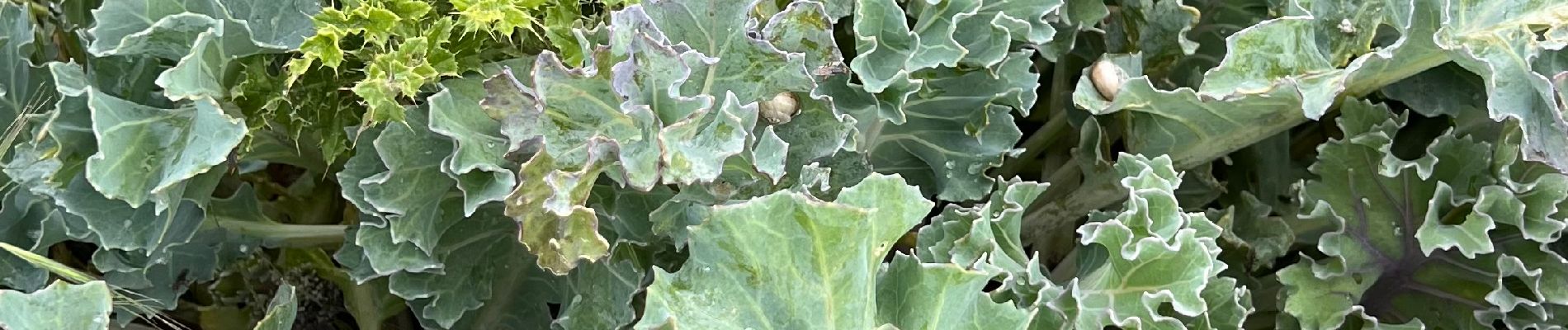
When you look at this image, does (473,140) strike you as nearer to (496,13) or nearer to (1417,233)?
(496,13)

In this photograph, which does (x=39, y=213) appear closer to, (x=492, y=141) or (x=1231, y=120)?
(x=492, y=141)

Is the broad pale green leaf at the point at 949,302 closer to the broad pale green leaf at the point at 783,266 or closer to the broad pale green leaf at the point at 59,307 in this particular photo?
the broad pale green leaf at the point at 783,266

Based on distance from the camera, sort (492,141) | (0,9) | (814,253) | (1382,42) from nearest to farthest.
Result: (814,253)
(492,141)
(0,9)
(1382,42)

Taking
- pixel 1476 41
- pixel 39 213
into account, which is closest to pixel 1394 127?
pixel 1476 41

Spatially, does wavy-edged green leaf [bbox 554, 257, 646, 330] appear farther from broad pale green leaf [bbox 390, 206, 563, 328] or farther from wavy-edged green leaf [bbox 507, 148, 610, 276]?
wavy-edged green leaf [bbox 507, 148, 610, 276]

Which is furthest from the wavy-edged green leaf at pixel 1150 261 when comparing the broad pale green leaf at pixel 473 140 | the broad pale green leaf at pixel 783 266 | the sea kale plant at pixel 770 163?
the broad pale green leaf at pixel 473 140

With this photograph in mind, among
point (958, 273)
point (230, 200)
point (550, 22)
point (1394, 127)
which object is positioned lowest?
point (230, 200)
